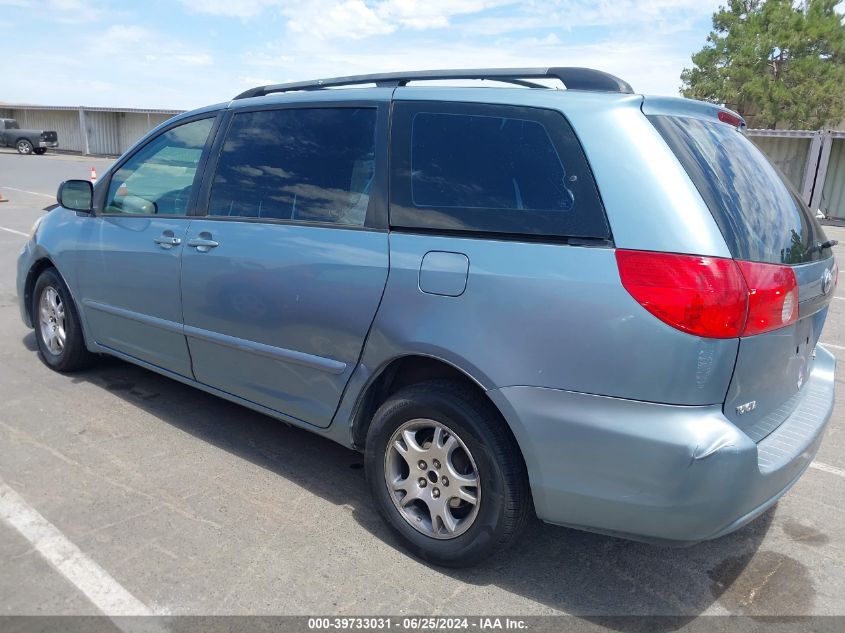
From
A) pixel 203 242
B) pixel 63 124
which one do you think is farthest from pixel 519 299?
pixel 63 124

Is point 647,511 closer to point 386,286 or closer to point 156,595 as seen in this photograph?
point 386,286

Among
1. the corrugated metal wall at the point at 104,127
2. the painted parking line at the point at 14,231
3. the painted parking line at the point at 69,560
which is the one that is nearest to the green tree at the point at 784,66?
the corrugated metal wall at the point at 104,127

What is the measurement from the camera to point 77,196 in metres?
4.38

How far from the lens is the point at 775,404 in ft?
8.38

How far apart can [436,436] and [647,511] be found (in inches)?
33.0

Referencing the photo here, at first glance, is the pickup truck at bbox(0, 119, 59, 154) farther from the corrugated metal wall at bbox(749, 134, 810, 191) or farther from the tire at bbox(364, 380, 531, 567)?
the tire at bbox(364, 380, 531, 567)

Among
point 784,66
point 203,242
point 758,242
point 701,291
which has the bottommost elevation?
point 203,242

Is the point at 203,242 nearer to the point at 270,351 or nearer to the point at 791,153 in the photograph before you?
the point at 270,351

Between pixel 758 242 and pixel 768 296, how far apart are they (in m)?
0.21

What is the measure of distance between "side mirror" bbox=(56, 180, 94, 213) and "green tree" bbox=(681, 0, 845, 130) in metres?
35.5

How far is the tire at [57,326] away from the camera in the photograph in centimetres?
467

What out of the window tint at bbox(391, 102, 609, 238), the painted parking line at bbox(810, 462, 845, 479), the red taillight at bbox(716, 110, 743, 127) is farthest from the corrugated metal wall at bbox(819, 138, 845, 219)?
the window tint at bbox(391, 102, 609, 238)

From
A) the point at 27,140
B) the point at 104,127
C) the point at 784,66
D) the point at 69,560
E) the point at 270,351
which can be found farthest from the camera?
the point at 104,127

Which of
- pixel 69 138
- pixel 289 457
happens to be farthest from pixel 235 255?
pixel 69 138
